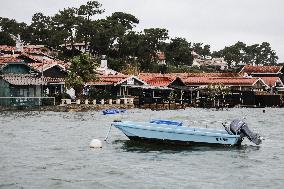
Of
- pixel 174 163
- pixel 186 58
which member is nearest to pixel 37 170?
pixel 174 163

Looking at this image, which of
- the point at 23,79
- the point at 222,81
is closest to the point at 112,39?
the point at 222,81

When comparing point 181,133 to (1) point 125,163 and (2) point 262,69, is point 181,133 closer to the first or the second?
(1) point 125,163

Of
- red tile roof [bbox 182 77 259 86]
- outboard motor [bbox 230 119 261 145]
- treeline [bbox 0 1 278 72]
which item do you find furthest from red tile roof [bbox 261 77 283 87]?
outboard motor [bbox 230 119 261 145]

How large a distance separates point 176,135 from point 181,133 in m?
0.31

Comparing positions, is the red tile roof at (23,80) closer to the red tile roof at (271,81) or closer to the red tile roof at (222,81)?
the red tile roof at (222,81)

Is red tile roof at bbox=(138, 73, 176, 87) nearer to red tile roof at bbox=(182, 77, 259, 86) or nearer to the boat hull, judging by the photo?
red tile roof at bbox=(182, 77, 259, 86)

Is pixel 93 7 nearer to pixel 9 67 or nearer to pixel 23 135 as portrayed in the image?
pixel 9 67

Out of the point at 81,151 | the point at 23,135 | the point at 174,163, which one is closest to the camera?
the point at 174,163

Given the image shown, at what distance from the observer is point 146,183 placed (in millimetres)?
18234

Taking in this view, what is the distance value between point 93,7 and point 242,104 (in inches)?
1444

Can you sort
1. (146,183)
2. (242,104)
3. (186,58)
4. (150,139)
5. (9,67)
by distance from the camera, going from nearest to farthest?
(146,183)
(150,139)
(9,67)
(242,104)
(186,58)

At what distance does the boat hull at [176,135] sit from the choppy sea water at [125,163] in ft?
1.46

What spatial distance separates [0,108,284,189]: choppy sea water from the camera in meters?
18.4

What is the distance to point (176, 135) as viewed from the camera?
26562 millimetres
